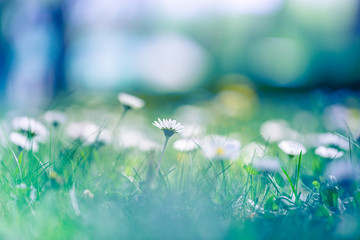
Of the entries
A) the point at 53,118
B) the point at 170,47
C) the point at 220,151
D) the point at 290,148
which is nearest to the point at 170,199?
the point at 220,151

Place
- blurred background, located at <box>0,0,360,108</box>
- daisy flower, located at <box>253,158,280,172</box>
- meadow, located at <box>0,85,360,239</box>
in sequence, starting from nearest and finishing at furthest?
1. meadow, located at <box>0,85,360,239</box>
2. daisy flower, located at <box>253,158,280,172</box>
3. blurred background, located at <box>0,0,360,108</box>

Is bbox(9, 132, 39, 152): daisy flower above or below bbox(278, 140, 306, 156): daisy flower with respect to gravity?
below

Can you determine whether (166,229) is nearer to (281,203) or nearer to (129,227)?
(129,227)

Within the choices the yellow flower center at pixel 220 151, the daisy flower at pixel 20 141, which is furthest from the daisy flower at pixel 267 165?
the daisy flower at pixel 20 141

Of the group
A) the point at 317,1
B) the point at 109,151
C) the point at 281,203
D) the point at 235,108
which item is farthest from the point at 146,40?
the point at 281,203

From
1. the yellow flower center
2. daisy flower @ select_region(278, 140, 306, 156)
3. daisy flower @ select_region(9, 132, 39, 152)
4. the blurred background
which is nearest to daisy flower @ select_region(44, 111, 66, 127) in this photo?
daisy flower @ select_region(9, 132, 39, 152)

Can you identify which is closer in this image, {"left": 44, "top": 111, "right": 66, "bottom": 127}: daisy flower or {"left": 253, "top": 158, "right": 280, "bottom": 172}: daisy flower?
{"left": 253, "top": 158, "right": 280, "bottom": 172}: daisy flower

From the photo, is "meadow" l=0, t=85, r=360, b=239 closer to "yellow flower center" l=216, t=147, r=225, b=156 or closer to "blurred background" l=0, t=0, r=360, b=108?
"yellow flower center" l=216, t=147, r=225, b=156

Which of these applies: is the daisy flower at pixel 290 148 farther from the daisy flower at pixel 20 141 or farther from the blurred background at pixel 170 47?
the blurred background at pixel 170 47
